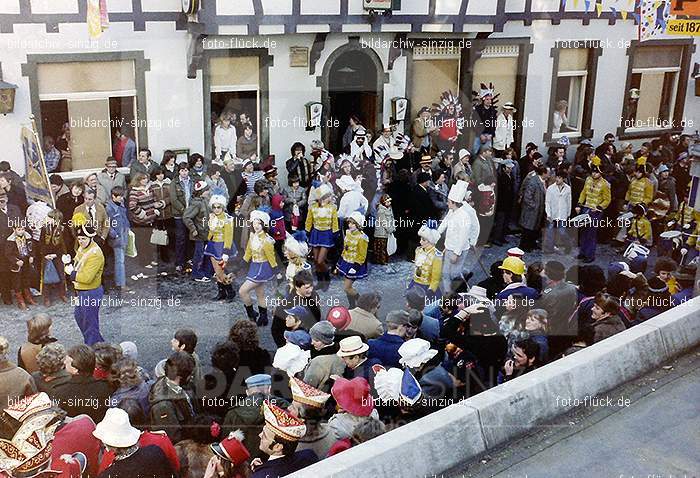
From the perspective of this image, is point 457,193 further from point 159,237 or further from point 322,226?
point 159,237

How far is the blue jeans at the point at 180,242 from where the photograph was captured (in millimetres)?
11633

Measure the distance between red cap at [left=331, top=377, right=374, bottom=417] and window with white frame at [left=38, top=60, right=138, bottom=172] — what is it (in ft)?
26.7

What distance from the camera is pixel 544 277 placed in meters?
8.22

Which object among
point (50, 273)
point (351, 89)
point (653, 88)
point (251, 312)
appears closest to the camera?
point (251, 312)

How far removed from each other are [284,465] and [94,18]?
27.8 ft

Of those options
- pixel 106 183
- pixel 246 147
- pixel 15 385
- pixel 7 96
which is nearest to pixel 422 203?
pixel 246 147

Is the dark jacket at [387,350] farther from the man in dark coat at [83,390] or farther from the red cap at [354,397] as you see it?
the man in dark coat at [83,390]

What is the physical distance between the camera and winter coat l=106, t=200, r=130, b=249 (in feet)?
34.8

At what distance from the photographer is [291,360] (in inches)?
253

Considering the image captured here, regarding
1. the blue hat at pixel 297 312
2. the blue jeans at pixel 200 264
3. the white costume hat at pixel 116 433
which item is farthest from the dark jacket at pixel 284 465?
the blue jeans at pixel 200 264

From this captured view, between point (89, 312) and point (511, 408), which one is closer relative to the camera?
point (511, 408)

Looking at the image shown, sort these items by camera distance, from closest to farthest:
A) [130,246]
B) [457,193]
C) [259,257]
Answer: [259,257] < [457,193] < [130,246]

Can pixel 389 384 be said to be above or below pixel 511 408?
below

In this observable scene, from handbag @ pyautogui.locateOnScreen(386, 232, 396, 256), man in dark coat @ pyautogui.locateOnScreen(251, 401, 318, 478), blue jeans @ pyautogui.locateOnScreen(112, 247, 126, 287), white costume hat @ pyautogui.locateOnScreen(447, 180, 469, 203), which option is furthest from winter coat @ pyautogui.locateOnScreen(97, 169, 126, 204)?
man in dark coat @ pyautogui.locateOnScreen(251, 401, 318, 478)
